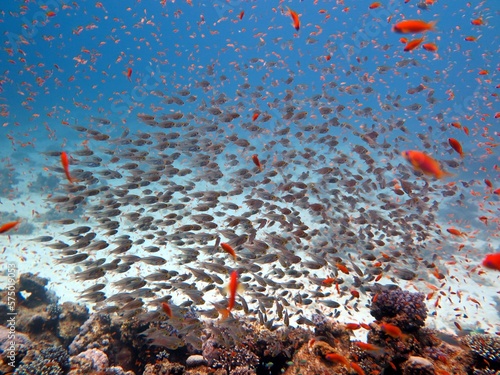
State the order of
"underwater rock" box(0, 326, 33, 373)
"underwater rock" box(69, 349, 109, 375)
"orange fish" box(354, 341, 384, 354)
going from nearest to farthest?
"orange fish" box(354, 341, 384, 354) → "underwater rock" box(0, 326, 33, 373) → "underwater rock" box(69, 349, 109, 375)

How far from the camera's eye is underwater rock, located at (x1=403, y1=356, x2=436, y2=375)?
4289 millimetres

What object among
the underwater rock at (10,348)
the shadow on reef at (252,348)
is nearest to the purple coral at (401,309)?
the shadow on reef at (252,348)

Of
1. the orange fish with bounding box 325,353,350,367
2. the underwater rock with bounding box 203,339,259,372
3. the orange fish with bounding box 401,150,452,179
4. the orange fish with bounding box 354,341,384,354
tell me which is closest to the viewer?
the orange fish with bounding box 401,150,452,179

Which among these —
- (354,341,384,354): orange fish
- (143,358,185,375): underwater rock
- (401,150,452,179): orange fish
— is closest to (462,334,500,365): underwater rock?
(354,341,384,354): orange fish

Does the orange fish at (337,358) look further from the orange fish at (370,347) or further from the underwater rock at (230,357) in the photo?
the underwater rock at (230,357)

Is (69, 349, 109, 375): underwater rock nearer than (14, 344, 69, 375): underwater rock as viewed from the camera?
No

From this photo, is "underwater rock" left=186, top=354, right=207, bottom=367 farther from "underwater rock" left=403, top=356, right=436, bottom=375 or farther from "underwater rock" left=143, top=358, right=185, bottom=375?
"underwater rock" left=403, top=356, right=436, bottom=375

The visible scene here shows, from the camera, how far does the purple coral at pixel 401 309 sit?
18.5ft

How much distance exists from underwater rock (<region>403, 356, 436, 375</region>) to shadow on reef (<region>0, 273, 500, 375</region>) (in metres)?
0.01

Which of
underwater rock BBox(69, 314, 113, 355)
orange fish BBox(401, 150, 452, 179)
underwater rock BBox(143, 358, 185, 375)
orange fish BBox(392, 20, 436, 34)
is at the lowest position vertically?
underwater rock BBox(69, 314, 113, 355)

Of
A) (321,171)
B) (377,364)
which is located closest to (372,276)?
(377,364)

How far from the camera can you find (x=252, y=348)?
589 cm

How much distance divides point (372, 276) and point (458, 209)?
19.5 meters

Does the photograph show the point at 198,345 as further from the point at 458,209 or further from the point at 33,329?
the point at 458,209
